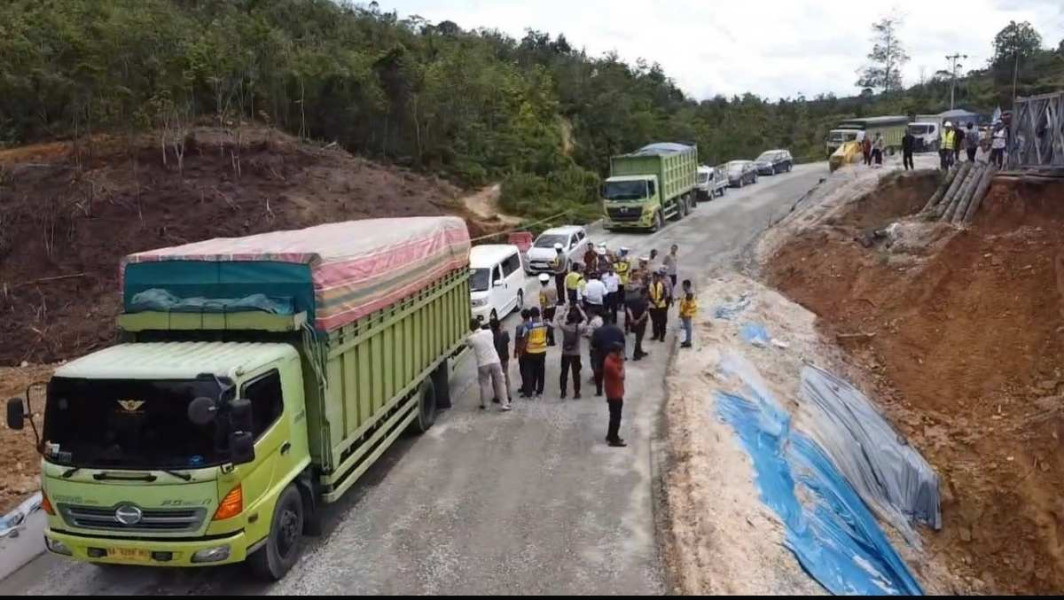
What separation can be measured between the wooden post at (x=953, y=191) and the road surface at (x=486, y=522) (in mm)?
15297

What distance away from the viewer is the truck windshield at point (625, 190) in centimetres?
3083

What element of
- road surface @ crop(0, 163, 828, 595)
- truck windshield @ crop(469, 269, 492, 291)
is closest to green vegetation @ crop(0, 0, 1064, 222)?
truck windshield @ crop(469, 269, 492, 291)

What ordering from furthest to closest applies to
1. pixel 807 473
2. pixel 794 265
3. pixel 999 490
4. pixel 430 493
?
pixel 794 265 < pixel 999 490 < pixel 807 473 < pixel 430 493

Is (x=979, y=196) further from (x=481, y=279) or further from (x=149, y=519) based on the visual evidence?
(x=149, y=519)

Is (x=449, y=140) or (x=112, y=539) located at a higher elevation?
(x=449, y=140)

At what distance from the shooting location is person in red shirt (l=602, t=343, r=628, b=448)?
458 inches

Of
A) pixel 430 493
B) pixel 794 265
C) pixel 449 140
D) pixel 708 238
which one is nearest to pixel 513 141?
pixel 449 140

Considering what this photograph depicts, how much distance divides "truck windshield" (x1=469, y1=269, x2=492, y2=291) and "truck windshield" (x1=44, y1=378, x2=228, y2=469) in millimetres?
11244

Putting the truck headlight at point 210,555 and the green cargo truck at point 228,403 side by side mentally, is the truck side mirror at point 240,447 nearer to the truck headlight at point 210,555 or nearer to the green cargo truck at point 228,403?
the green cargo truck at point 228,403

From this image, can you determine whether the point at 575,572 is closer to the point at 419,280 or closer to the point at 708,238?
the point at 419,280

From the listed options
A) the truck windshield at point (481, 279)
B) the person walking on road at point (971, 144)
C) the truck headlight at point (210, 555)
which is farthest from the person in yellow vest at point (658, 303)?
the person walking on road at point (971, 144)

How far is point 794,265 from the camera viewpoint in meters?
25.6

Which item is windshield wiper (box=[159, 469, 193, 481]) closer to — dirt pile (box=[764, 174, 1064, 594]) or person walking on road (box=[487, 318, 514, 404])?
person walking on road (box=[487, 318, 514, 404])

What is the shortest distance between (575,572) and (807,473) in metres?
4.47
